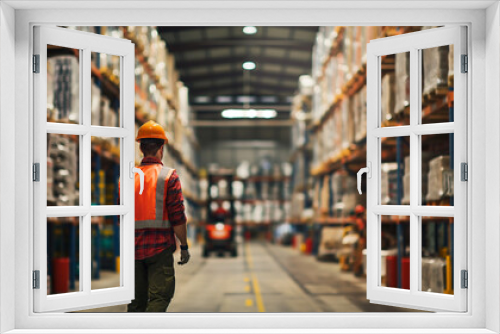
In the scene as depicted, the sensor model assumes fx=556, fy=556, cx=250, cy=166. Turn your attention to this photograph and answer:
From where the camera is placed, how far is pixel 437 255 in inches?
270

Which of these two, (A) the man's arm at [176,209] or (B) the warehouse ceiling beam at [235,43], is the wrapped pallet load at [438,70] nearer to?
(A) the man's arm at [176,209]

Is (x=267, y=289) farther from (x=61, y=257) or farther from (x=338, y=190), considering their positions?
(x=338, y=190)

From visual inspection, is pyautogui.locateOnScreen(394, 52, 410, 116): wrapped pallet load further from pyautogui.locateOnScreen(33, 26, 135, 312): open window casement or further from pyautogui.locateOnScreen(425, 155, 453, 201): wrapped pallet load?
pyautogui.locateOnScreen(33, 26, 135, 312): open window casement

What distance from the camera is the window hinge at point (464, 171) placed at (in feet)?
11.9

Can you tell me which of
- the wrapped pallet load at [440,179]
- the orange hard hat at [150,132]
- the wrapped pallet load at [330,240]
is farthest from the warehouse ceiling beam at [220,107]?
the orange hard hat at [150,132]

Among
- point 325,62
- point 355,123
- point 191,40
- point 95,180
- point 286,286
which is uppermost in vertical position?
point 191,40

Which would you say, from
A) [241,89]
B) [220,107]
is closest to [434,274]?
[220,107]

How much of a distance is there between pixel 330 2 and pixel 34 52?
1973mm

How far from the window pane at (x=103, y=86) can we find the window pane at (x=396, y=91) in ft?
13.4

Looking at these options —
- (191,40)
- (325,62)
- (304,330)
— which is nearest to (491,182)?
(304,330)

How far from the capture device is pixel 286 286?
9359 mm

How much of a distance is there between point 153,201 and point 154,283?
0.62m

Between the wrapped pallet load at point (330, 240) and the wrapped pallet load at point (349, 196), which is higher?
the wrapped pallet load at point (349, 196)

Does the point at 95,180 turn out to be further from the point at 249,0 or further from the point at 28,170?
the point at 249,0
